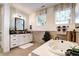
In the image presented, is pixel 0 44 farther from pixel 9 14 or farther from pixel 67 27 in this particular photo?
pixel 67 27

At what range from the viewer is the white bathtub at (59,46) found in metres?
1.26

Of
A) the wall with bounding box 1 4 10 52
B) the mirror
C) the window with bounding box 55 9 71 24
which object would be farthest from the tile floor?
the window with bounding box 55 9 71 24

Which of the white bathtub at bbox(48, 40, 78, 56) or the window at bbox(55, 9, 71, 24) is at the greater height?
the window at bbox(55, 9, 71, 24)

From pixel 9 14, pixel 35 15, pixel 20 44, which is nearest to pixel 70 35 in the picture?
pixel 35 15

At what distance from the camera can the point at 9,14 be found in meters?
1.33

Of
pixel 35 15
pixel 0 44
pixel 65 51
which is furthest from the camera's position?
pixel 35 15

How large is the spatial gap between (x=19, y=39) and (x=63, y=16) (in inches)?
30.4

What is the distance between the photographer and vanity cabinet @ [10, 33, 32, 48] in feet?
4.62

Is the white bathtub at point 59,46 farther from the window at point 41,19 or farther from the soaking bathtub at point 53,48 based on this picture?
the window at point 41,19

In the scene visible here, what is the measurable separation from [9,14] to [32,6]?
359mm

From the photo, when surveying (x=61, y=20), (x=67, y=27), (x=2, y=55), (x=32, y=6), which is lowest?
(x=2, y=55)

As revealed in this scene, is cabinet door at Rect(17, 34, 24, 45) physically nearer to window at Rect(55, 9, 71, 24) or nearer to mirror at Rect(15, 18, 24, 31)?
mirror at Rect(15, 18, 24, 31)

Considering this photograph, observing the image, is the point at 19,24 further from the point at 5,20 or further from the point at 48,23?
the point at 48,23

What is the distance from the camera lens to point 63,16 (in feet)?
4.49
